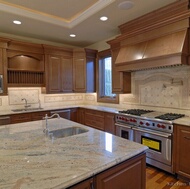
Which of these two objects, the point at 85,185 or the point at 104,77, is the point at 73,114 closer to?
the point at 104,77

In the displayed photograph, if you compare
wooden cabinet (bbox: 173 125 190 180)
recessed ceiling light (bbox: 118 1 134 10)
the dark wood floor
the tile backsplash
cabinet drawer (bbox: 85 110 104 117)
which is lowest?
the dark wood floor

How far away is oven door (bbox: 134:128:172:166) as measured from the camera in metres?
2.41

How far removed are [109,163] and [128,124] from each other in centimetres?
202

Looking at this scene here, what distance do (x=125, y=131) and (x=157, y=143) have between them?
0.68 meters

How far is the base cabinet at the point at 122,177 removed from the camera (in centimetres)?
102

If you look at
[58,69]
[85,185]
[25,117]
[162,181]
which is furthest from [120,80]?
[85,185]

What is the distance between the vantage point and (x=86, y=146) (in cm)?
137

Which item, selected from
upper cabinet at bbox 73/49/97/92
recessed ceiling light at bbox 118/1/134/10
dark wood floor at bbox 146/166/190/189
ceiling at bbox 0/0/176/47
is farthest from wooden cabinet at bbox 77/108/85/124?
recessed ceiling light at bbox 118/1/134/10

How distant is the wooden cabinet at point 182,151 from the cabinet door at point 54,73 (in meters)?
3.07

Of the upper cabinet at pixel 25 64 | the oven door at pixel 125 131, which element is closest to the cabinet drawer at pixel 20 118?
the upper cabinet at pixel 25 64

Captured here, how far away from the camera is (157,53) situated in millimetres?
2564

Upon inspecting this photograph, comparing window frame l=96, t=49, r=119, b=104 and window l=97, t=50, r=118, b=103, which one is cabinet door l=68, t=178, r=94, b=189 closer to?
window frame l=96, t=49, r=119, b=104

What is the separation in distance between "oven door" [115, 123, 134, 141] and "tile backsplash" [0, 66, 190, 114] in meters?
0.70

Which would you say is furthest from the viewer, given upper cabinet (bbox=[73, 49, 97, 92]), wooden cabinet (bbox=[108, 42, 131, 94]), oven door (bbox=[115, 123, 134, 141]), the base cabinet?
upper cabinet (bbox=[73, 49, 97, 92])
